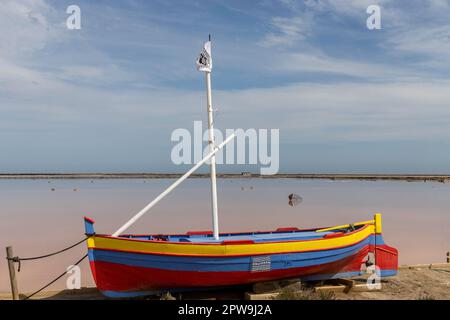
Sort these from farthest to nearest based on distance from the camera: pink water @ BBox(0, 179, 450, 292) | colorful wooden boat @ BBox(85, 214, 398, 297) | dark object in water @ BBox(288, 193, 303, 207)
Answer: dark object in water @ BBox(288, 193, 303, 207), pink water @ BBox(0, 179, 450, 292), colorful wooden boat @ BBox(85, 214, 398, 297)

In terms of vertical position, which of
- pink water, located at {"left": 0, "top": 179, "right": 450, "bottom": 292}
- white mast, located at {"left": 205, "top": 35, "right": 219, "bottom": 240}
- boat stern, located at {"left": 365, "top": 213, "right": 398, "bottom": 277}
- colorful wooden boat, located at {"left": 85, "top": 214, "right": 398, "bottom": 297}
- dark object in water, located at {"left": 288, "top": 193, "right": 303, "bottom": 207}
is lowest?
pink water, located at {"left": 0, "top": 179, "right": 450, "bottom": 292}

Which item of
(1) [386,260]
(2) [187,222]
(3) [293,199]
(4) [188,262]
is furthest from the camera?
(2) [187,222]

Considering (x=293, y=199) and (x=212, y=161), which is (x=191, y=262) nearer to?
(x=212, y=161)

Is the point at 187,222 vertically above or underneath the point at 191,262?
underneath

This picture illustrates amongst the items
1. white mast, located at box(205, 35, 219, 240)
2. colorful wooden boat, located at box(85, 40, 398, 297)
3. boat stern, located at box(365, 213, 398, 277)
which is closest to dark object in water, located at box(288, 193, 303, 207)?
boat stern, located at box(365, 213, 398, 277)

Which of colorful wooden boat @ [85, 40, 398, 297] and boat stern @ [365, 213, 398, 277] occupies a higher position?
colorful wooden boat @ [85, 40, 398, 297]

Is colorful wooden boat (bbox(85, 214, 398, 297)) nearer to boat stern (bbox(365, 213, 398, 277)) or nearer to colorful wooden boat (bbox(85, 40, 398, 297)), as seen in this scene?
colorful wooden boat (bbox(85, 40, 398, 297))

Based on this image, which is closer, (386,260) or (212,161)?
(212,161)

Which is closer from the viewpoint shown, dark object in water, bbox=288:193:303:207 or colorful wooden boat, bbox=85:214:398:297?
colorful wooden boat, bbox=85:214:398:297

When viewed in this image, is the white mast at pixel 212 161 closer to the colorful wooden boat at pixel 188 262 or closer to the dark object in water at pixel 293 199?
the colorful wooden boat at pixel 188 262

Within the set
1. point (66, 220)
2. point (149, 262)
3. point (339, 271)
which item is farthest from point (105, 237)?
point (66, 220)

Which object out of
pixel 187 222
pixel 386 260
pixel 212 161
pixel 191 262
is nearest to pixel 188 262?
pixel 191 262

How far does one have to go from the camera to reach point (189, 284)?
1007cm

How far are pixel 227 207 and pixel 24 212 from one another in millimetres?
19036
